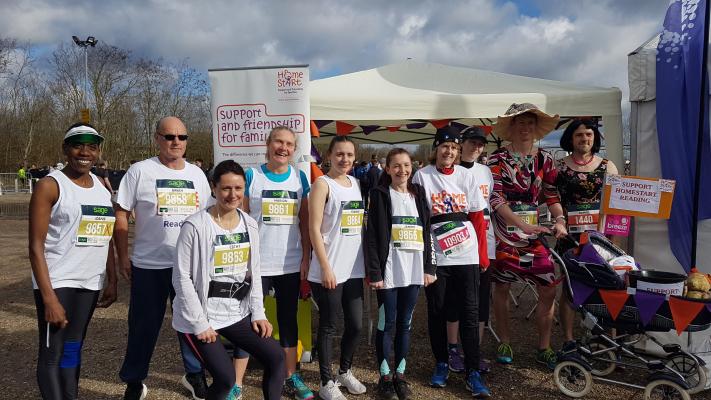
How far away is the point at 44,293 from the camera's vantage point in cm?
232

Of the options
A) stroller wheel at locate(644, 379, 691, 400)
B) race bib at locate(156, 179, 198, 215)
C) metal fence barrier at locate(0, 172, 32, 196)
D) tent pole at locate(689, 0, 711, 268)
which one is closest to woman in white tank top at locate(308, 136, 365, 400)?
race bib at locate(156, 179, 198, 215)

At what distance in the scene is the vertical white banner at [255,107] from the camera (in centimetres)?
423

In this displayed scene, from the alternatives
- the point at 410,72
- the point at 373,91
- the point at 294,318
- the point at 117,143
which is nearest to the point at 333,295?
the point at 294,318

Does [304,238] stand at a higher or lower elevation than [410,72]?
lower

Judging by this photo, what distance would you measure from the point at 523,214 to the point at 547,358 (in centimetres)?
112

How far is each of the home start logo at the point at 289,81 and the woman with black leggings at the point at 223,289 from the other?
1896mm

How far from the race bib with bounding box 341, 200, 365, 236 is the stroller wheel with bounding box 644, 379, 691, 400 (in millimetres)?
1939

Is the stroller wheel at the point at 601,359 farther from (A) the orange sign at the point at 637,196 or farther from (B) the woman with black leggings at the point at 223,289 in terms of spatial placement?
(B) the woman with black leggings at the point at 223,289

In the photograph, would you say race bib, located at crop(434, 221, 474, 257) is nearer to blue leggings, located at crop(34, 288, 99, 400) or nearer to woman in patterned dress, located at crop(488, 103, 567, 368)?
woman in patterned dress, located at crop(488, 103, 567, 368)

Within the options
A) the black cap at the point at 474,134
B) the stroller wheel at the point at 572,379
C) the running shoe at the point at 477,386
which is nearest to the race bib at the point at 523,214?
the black cap at the point at 474,134

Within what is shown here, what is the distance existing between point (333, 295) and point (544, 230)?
150 centimetres

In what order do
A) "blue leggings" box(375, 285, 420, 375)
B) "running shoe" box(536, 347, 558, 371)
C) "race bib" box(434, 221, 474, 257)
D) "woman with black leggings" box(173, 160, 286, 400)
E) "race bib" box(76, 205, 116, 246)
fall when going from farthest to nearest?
"running shoe" box(536, 347, 558, 371), "race bib" box(434, 221, 474, 257), "blue leggings" box(375, 285, 420, 375), "race bib" box(76, 205, 116, 246), "woman with black leggings" box(173, 160, 286, 400)

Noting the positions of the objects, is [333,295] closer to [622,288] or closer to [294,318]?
[294,318]

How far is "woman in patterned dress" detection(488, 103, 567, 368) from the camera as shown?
356cm
